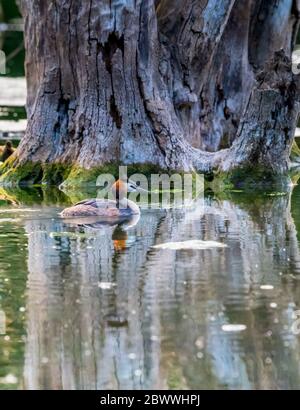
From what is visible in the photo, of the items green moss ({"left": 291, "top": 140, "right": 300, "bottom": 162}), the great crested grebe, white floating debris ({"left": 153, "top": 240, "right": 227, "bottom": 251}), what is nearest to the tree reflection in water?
white floating debris ({"left": 153, "top": 240, "right": 227, "bottom": 251})

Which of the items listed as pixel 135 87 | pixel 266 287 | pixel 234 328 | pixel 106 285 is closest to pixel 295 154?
pixel 135 87

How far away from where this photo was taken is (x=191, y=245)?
12.2 metres

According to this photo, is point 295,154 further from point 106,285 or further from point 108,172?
point 106,285

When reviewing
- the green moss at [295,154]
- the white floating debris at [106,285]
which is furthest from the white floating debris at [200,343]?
the green moss at [295,154]

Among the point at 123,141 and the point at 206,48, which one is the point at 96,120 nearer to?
the point at 123,141

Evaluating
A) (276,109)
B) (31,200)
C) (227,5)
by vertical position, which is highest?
(227,5)

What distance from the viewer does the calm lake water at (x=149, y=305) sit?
819 cm

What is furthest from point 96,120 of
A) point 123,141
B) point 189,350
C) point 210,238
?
point 189,350

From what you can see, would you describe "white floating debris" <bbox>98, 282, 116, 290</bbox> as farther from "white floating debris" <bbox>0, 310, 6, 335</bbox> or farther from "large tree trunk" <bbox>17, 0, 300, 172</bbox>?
"large tree trunk" <bbox>17, 0, 300, 172</bbox>

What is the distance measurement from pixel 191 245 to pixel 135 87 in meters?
4.87

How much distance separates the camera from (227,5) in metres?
17.6

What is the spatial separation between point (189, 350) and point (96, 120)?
8.57 metres

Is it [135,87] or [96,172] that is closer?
[135,87]
